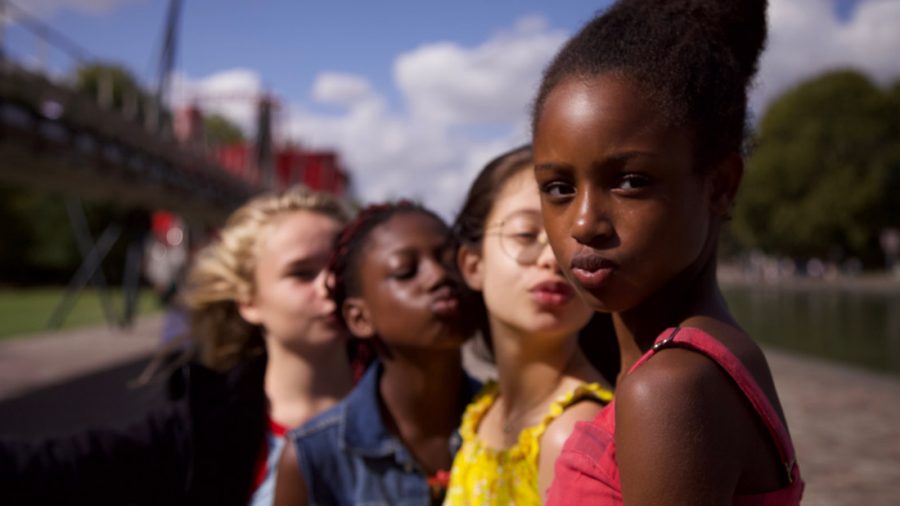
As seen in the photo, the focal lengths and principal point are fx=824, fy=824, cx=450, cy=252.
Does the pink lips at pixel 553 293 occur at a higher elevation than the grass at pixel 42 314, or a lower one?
higher

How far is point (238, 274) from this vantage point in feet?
10.3

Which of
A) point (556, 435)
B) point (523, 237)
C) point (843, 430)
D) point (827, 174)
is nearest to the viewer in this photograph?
point (556, 435)

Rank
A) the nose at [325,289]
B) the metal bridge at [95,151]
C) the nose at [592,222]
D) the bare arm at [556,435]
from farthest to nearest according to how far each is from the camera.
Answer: the metal bridge at [95,151]
the nose at [325,289]
the bare arm at [556,435]
the nose at [592,222]

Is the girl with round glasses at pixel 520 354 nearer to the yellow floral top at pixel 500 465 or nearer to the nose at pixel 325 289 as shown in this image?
the yellow floral top at pixel 500 465

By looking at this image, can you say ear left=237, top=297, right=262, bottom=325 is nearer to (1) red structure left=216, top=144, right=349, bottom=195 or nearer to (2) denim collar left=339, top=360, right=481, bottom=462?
(2) denim collar left=339, top=360, right=481, bottom=462

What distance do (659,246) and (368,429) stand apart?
134cm

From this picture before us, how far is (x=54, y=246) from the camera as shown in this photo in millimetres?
49344

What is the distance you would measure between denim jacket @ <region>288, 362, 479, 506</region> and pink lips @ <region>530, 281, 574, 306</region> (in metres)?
0.59

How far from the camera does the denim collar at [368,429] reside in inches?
86.4

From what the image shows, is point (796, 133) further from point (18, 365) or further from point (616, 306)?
point (616, 306)

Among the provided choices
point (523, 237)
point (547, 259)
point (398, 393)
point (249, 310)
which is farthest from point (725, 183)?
point (249, 310)

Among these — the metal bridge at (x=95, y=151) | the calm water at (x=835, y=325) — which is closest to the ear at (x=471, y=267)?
the metal bridge at (x=95, y=151)

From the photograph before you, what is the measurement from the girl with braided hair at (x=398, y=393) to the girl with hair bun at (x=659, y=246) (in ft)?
3.24

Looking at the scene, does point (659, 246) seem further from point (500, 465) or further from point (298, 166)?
point (298, 166)
